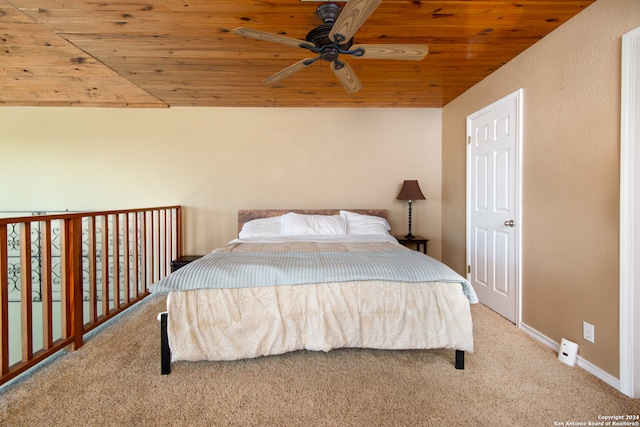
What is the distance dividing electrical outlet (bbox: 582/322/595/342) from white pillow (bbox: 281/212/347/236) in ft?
7.07

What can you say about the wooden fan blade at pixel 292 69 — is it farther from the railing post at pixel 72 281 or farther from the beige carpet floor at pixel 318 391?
the beige carpet floor at pixel 318 391

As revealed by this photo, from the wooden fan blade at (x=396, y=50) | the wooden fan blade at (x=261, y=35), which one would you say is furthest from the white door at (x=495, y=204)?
the wooden fan blade at (x=261, y=35)

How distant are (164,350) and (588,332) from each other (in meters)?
2.65

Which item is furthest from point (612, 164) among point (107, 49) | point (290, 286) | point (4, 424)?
point (107, 49)

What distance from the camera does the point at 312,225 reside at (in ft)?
11.4

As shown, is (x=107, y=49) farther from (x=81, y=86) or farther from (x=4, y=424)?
(x=4, y=424)

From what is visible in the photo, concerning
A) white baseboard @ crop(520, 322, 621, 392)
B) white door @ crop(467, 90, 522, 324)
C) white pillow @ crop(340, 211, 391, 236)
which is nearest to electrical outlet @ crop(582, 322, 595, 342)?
white baseboard @ crop(520, 322, 621, 392)

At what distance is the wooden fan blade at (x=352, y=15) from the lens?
1396mm

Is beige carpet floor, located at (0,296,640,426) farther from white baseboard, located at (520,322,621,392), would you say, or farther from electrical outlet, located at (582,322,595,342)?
electrical outlet, located at (582,322,595,342)

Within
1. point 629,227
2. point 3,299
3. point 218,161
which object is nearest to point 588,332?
point 629,227

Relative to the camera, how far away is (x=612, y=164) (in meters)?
1.75

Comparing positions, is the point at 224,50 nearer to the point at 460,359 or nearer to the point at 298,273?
the point at 298,273

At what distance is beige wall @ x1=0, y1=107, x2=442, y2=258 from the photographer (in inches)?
151

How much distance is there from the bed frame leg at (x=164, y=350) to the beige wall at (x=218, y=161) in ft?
7.35
